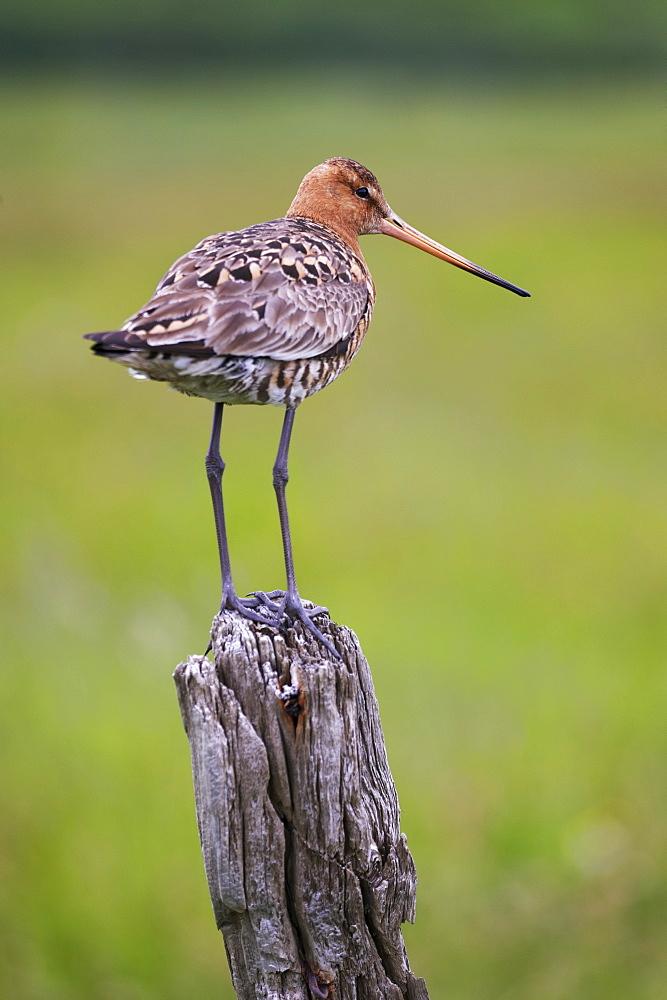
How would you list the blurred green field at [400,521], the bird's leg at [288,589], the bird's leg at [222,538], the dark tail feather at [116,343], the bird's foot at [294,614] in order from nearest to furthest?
1. the dark tail feather at [116,343]
2. the bird's foot at [294,614]
3. the bird's leg at [288,589]
4. the bird's leg at [222,538]
5. the blurred green field at [400,521]

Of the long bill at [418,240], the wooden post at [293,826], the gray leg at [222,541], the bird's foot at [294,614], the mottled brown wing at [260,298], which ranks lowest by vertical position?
the wooden post at [293,826]

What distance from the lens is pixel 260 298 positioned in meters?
3.38

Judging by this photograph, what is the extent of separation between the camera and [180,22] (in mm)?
16750

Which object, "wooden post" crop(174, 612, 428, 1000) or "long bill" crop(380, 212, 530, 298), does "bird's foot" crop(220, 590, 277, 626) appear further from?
"long bill" crop(380, 212, 530, 298)

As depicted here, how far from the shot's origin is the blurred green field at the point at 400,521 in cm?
687

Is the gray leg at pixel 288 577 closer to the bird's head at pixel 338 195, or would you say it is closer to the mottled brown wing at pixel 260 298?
the mottled brown wing at pixel 260 298

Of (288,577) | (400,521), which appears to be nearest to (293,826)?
(288,577)

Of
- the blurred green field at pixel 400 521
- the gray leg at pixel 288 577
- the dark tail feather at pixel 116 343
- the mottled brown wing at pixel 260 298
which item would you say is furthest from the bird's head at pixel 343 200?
the blurred green field at pixel 400 521

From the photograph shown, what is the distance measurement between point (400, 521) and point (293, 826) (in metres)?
9.31

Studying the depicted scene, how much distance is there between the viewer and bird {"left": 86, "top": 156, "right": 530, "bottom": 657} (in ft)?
10.2

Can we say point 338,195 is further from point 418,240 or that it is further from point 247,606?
point 247,606

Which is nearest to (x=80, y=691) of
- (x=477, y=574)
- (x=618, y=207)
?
(x=477, y=574)

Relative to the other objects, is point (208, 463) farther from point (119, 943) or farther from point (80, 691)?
point (80, 691)

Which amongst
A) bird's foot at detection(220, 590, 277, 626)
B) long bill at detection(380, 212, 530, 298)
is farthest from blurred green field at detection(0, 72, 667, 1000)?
long bill at detection(380, 212, 530, 298)
